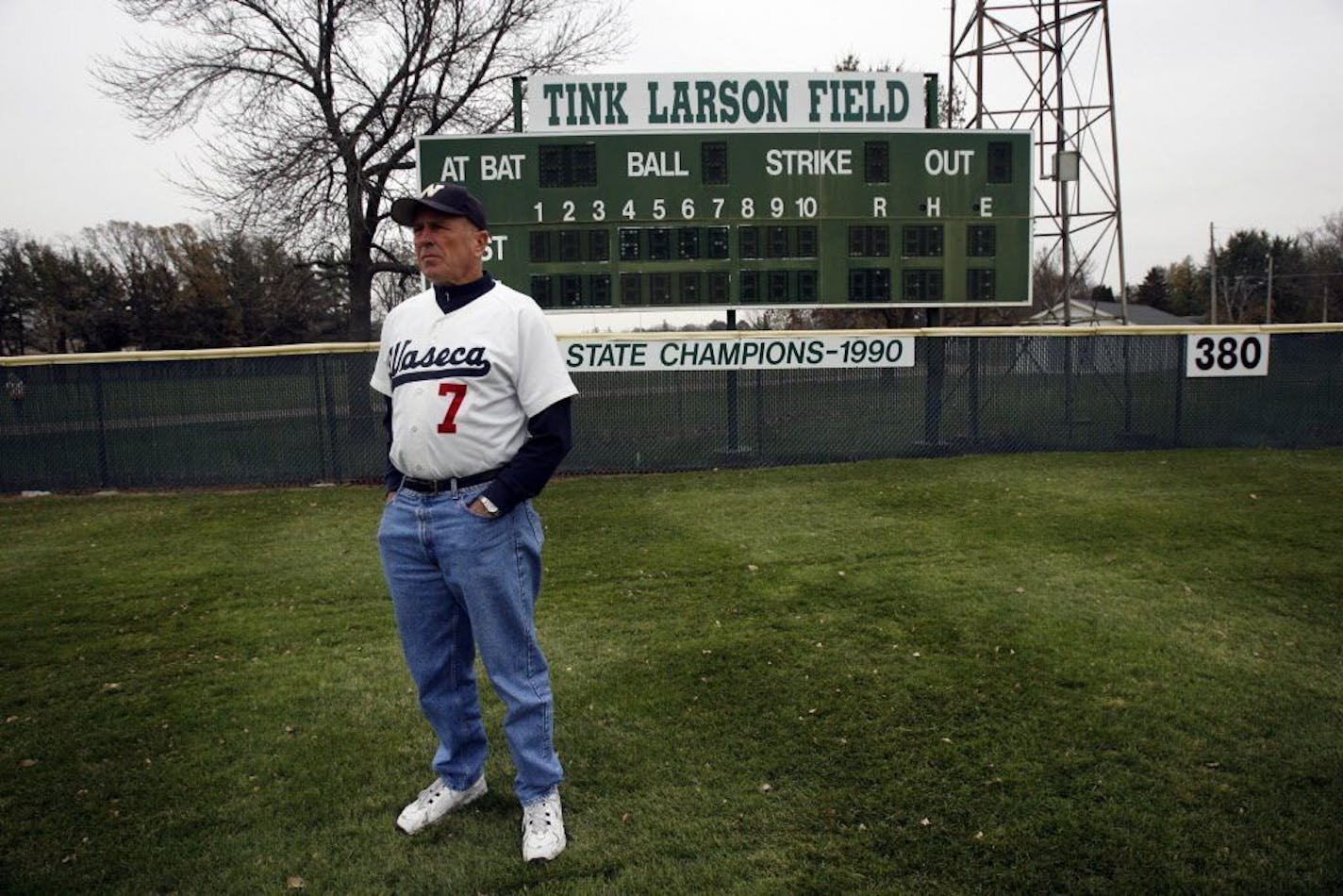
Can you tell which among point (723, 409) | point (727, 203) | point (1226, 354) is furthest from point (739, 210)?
point (1226, 354)

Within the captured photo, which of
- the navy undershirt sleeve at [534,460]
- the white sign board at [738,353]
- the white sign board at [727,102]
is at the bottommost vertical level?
the navy undershirt sleeve at [534,460]

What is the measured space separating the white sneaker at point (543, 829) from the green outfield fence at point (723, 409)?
26.3 ft

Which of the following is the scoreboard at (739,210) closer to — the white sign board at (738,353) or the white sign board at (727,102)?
the white sign board at (727,102)

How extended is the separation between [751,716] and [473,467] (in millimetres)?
1744

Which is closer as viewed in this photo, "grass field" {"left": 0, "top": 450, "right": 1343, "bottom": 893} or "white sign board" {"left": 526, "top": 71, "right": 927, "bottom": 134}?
"grass field" {"left": 0, "top": 450, "right": 1343, "bottom": 893}

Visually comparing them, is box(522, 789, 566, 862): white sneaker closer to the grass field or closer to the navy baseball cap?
the grass field

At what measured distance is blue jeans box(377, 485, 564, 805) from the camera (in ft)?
8.67

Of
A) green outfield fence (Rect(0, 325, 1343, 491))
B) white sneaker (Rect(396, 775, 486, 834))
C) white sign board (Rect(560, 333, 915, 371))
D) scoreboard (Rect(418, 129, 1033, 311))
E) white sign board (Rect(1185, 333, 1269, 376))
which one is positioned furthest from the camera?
scoreboard (Rect(418, 129, 1033, 311))

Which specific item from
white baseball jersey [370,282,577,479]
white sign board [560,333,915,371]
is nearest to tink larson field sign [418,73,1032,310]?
white sign board [560,333,915,371]

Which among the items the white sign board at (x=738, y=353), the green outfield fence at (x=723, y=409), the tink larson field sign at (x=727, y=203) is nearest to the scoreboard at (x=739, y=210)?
the tink larson field sign at (x=727, y=203)

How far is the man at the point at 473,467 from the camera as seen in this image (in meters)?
2.61

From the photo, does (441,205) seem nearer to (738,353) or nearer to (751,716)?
(751,716)

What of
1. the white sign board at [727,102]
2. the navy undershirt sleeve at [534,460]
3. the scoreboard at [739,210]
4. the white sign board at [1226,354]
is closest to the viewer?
the navy undershirt sleeve at [534,460]

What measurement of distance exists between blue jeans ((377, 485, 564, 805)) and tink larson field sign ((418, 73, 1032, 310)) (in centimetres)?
906
